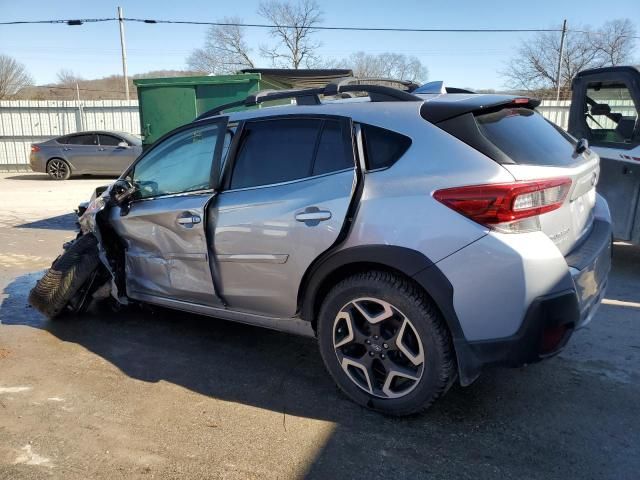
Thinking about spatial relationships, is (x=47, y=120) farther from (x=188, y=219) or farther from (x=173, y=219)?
(x=188, y=219)

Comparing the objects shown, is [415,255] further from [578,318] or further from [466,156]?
[578,318]

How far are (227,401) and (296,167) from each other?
4.80 ft

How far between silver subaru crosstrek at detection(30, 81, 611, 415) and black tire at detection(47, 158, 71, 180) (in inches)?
522

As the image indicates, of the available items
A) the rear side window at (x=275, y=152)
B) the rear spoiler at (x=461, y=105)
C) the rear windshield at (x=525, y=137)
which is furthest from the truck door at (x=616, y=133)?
the rear side window at (x=275, y=152)

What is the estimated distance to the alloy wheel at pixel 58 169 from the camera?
15.4 metres

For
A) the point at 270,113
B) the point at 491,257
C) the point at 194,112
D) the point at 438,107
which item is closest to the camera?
the point at 491,257

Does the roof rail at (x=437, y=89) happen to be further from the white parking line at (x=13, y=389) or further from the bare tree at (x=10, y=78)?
the bare tree at (x=10, y=78)

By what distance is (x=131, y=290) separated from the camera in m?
4.12

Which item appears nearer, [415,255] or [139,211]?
[415,255]

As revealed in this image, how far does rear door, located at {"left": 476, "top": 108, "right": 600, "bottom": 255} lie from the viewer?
259 cm

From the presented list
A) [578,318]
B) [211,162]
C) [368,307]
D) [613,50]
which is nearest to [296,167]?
[211,162]

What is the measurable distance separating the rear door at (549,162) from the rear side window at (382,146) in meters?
0.42

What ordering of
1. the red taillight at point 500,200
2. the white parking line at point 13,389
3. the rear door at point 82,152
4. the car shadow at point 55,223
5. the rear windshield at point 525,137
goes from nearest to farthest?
the red taillight at point 500,200 → the rear windshield at point 525,137 → the white parking line at point 13,389 → the car shadow at point 55,223 → the rear door at point 82,152

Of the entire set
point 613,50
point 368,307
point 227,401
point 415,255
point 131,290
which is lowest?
point 227,401
